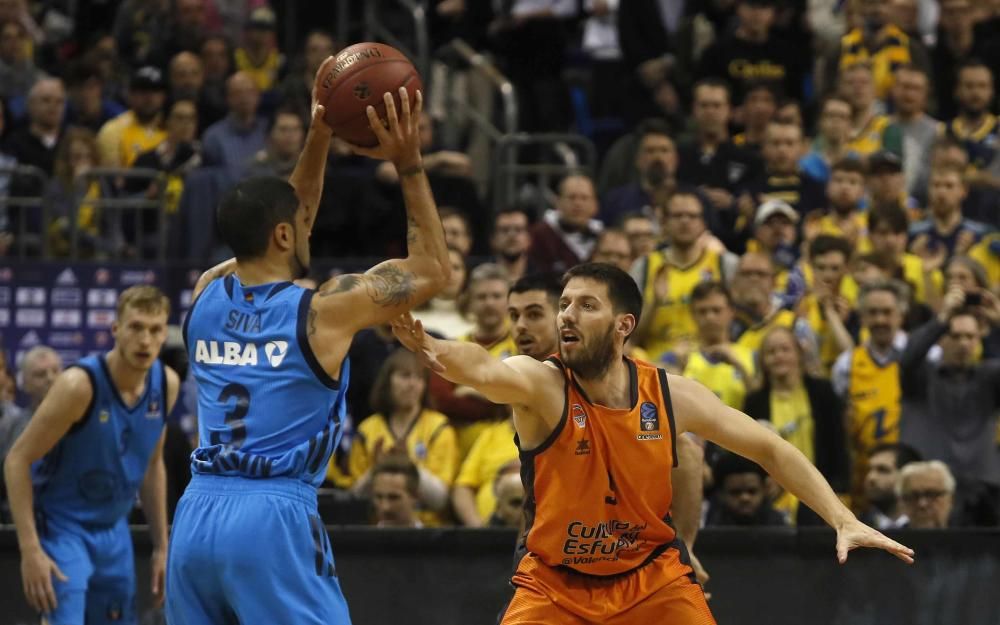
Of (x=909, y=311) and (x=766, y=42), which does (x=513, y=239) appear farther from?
(x=766, y=42)

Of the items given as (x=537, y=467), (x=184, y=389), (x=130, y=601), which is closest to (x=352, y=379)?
(x=184, y=389)

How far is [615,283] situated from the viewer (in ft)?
21.0

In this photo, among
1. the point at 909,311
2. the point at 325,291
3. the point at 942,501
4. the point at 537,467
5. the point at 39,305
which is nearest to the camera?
the point at 325,291

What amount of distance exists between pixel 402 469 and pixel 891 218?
396 centimetres

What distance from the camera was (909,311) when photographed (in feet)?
36.5

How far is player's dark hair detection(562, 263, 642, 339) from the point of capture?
6387mm

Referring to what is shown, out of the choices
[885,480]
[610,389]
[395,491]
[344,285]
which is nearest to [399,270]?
[344,285]

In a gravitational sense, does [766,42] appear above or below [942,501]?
above

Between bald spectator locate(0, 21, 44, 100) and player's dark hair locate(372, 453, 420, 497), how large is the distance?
6.68 m

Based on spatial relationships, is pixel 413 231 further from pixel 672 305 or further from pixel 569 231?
pixel 569 231

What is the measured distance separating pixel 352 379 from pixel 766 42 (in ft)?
18.2

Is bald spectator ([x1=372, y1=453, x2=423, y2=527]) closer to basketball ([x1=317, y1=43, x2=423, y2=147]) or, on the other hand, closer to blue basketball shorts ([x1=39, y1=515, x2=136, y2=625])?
blue basketball shorts ([x1=39, y1=515, x2=136, y2=625])

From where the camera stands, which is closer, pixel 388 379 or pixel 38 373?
pixel 388 379

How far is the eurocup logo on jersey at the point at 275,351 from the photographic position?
584cm
